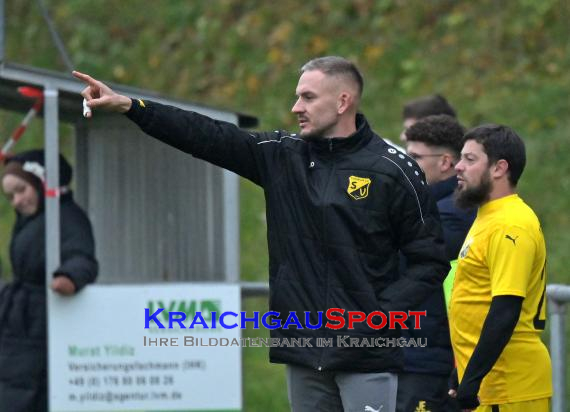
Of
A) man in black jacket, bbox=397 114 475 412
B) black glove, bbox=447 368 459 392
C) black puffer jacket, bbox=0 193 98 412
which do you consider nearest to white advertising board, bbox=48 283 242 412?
black puffer jacket, bbox=0 193 98 412

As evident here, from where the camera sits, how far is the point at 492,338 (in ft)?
16.3

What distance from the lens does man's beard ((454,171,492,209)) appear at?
5.29 m

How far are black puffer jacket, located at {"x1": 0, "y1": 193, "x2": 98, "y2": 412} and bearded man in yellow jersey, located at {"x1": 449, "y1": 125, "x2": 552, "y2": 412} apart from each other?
10.4ft

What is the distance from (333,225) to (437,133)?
1521 mm

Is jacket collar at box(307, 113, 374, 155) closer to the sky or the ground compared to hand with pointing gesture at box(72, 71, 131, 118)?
closer to the ground

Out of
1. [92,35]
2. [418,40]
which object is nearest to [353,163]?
[418,40]

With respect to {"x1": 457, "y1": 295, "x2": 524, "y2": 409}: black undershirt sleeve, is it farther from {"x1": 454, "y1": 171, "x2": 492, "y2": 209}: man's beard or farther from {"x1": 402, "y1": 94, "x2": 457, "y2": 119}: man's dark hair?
{"x1": 402, "y1": 94, "x2": 457, "y2": 119}: man's dark hair

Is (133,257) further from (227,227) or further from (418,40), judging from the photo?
(418,40)

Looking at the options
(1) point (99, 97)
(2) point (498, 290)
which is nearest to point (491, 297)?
(2) point (498, 290)

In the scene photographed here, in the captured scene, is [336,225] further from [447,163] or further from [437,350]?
[447,163]

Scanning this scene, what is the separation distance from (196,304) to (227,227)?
689mm

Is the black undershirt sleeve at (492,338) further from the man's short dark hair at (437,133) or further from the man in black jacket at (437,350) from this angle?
the man's short dark hair at (437,133)

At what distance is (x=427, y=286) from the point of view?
5.04 m

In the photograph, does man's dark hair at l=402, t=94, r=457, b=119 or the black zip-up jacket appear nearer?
the black zip-up jacket
